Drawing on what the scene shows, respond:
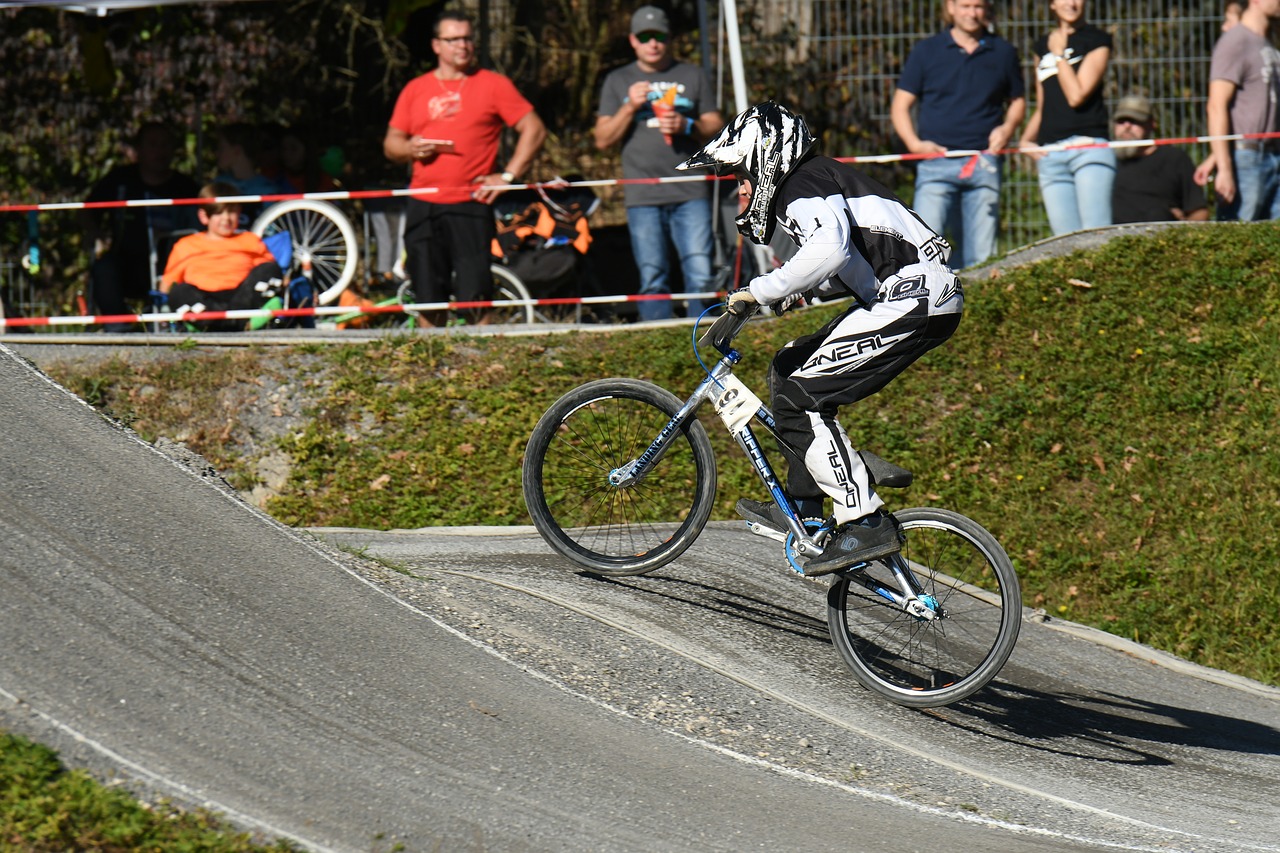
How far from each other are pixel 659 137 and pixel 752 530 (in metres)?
5.67

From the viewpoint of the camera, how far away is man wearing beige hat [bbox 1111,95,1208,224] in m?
12.0

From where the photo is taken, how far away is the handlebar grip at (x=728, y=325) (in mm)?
6207

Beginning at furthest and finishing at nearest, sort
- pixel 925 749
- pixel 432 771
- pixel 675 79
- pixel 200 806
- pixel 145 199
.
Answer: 1. pixel 145 199
2. pixel 675 79
3. pixel 925 749
4. pixel 432 771
5. pixel 200 806

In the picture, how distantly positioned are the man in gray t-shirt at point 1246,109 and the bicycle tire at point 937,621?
247 inches

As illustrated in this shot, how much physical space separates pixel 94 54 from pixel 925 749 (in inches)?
462

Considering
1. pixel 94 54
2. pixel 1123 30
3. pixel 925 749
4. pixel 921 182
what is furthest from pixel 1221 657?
Answer: pixel 94 54

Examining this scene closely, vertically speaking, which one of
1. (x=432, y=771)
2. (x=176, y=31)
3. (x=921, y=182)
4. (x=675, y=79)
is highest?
(x=176, y=31)

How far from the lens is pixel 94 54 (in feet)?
47.5

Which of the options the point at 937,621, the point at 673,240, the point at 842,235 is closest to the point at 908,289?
the point at 842,235

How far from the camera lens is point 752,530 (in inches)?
249

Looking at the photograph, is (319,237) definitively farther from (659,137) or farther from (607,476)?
(607,476)

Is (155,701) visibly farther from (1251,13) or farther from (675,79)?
(1251,13)

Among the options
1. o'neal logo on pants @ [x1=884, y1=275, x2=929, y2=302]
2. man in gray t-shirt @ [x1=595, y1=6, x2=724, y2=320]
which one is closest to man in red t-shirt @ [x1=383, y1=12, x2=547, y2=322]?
man in gray t-shirt @ [x1=595, y1=6, x2=724, y2=320]

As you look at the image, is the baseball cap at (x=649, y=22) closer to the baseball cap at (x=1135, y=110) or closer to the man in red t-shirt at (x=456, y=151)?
the man in red t-shirt at (x=456, y=151)
